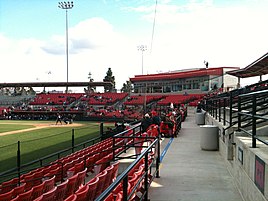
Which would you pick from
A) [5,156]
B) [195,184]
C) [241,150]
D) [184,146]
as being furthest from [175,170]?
[5,156]

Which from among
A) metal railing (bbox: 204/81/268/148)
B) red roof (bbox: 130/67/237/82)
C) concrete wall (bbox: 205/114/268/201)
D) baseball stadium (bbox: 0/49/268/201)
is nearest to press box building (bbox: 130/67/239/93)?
red roof (bbox: 130/67/237/82)

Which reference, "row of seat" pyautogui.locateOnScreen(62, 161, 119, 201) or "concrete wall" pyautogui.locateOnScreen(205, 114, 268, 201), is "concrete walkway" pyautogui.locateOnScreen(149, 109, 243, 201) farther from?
"row of seat" pyautogui.locateOnScreen(62, 161, 119, 201)

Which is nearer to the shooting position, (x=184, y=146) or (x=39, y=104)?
(x=184, y=146)

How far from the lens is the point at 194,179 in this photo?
690cm

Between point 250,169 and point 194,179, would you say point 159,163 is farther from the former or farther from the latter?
point 250,169

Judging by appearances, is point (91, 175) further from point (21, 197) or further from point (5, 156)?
point (5, 156)

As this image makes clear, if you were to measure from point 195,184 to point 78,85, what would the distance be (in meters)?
58.9

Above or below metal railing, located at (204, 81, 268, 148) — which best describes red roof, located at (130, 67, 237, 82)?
above

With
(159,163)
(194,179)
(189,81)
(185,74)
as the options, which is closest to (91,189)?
(194,179)

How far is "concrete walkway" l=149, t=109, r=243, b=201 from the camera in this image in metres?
5.64

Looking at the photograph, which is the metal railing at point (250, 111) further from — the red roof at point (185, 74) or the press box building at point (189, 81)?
the red roof at point (185, 74)

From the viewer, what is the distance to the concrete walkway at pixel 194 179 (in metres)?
5.64

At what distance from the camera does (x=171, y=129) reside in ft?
49.2

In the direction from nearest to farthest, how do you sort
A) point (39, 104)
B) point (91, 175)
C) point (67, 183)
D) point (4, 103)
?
point (67, 183) < point (91, 175) < point (39, 104) < point (4, 103)
